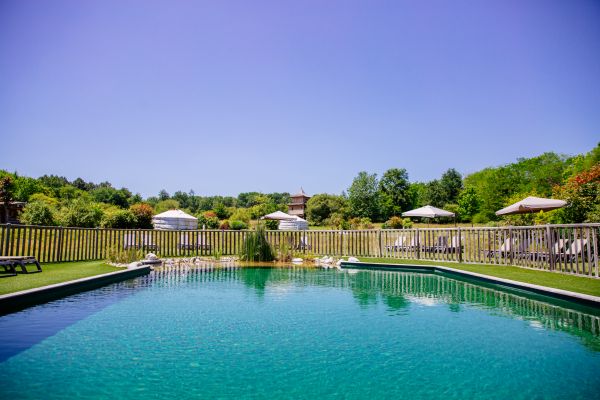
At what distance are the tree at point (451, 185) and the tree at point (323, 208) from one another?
13.8m

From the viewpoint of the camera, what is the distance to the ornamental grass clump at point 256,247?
12.4 meters

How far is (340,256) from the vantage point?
44.0 ft

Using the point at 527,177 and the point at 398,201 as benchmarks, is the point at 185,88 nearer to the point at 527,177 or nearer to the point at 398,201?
the point at 398,201

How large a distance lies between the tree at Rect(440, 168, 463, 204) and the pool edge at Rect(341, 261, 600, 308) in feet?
139

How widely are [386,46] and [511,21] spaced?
4055 mm

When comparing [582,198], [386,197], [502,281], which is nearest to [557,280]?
[502,281]

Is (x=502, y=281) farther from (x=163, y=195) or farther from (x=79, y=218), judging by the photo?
(x=163, y=195)

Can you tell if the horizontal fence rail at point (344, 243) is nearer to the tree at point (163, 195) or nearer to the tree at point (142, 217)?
the tree at point (142, 217)

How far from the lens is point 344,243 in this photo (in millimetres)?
13719

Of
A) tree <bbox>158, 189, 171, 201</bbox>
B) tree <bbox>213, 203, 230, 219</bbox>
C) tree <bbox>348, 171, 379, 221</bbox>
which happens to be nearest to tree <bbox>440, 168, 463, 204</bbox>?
tree <bbox>348, 171, 379, 221</bbox>

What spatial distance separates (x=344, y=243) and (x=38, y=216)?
14.8 metres

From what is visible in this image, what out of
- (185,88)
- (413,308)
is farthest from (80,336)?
(185,88)

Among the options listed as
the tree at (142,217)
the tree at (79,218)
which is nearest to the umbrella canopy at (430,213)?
the tree at (142,217)

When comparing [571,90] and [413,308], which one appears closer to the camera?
[413,308]
